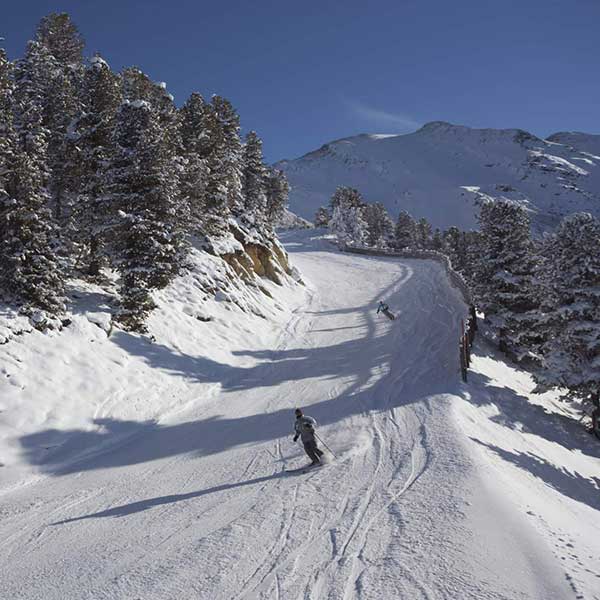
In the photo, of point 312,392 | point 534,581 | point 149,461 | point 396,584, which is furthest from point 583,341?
point 149,461

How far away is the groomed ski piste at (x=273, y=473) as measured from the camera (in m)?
6.36

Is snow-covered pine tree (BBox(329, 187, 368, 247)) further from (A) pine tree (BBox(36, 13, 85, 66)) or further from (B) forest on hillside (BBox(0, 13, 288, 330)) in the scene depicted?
(B) forest on hillside (BBox(0, 13, 288, 330))

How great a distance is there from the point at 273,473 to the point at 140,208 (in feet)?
39.9

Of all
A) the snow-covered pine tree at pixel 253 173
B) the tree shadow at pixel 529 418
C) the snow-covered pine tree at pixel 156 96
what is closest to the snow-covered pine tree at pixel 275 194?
the snow-covered pine tree at pixel 253 173

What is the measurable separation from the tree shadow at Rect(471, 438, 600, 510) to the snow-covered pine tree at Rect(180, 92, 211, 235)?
1736cm

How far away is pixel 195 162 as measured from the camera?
1053 inches

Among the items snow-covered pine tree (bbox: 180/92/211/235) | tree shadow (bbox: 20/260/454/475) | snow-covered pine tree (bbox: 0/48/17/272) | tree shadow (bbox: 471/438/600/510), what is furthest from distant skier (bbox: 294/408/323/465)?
snow-covered pine tree (bbox: 180/92/211/235)

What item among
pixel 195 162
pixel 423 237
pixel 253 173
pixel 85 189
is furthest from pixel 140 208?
pixel 423 237

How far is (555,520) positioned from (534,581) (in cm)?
261

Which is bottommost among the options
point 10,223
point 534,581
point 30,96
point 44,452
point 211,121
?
point 44,452

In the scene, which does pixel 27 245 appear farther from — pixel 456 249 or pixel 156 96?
pixel 456 249

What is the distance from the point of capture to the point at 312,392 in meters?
15.9

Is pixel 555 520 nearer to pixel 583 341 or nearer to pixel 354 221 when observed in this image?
pixel 583 341

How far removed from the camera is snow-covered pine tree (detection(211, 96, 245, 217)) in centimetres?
3203
